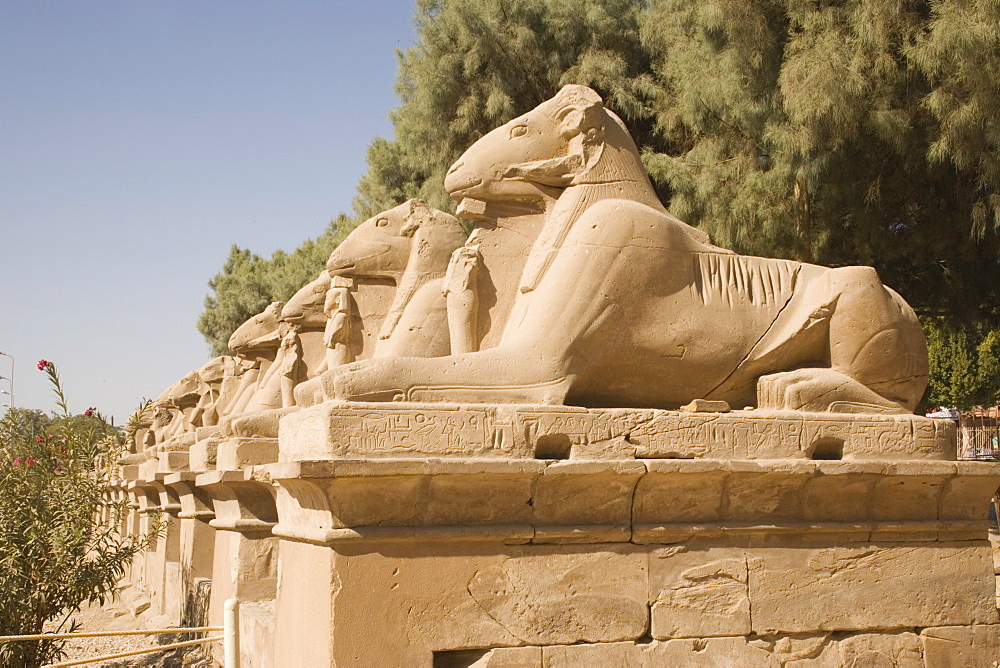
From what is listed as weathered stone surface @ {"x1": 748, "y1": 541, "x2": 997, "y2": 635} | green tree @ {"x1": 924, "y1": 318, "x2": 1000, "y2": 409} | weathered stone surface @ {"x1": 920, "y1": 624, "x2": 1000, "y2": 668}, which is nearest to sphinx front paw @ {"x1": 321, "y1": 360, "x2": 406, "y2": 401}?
weathered stone surface @ {"x1": 748, "y1": 541, "x2": 997, "y2": 635}

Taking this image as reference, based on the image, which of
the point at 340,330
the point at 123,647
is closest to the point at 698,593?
the point at 340,330

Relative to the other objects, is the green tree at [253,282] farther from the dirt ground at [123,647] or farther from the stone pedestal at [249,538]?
the stone pedestal at [249,538]

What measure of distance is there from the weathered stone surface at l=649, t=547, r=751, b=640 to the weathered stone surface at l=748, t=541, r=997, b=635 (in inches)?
3.0

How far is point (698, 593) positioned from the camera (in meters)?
4.15

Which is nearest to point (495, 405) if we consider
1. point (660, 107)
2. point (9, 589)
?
point (9, 589)

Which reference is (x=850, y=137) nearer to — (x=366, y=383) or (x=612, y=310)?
(x=612, y=310)

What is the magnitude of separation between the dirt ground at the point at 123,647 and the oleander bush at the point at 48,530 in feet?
1.45

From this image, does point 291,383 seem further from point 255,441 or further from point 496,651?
point 496,651

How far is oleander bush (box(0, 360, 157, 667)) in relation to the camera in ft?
19.9

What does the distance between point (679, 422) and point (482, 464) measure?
86 centimetres

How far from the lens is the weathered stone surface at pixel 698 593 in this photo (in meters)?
4.10

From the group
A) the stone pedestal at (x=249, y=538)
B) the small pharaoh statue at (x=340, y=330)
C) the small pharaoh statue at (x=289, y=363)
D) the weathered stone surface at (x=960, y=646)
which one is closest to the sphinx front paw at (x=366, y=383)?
the stone pedestal at (x=249, y=538)

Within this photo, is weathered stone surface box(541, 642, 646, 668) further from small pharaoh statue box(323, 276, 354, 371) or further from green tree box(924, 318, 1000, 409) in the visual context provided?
green tree box(924, 318, 1000, 409)

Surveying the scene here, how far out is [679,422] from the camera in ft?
13.6
